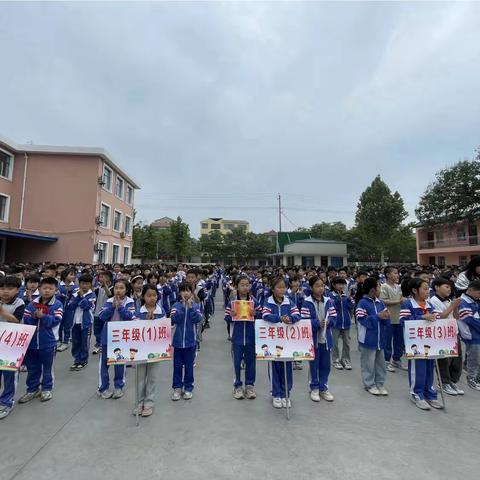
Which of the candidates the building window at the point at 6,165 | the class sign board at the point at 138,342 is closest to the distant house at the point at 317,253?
the building window at the point at 6,165

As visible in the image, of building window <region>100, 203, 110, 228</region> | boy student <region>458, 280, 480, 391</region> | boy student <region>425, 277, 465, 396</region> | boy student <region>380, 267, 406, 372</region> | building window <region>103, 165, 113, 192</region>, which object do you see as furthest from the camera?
building window <region>103, 165, 113, 192</region>

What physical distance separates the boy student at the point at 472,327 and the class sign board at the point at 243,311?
290 cm

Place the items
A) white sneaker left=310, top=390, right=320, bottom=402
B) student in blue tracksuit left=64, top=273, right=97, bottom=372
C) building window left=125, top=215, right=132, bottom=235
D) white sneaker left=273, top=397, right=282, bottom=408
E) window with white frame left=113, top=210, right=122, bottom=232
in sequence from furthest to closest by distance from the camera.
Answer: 1. building window left=125, top=215, right=132, bottom=235
2. window with white frame left=113, top=210, right=122, bottom=232
3. student in blue tracksuit left=64, top=273, right=97, bottom=372
4. white sneaker left=310, top=390, right=320, bottom=402
5. white sneaker left=273, top=397, right=282, bottom=408

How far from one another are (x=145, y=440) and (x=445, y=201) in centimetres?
2664

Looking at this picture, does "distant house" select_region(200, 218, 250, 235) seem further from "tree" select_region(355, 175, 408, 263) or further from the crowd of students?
the crowd of students

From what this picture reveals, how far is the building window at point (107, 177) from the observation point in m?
21.3

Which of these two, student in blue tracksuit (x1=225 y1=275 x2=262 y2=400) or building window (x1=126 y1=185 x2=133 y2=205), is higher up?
building window (x1=126 y1=185 x2=133 y2=205)

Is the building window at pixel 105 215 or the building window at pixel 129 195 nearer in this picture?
the building window at pixel 105 215

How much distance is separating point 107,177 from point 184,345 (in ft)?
68.6

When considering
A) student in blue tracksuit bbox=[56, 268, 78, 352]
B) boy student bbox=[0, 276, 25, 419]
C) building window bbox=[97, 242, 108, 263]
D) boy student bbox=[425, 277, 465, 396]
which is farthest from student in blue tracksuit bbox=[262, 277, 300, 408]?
building window bbox=[97, 242, 108, 263]

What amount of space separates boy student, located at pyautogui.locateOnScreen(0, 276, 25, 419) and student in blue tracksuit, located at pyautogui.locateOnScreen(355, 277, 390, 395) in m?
4.40

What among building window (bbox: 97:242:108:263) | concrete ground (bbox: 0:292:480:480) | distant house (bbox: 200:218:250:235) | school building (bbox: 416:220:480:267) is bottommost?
concrete ground (bbox: 0:292:480:480)

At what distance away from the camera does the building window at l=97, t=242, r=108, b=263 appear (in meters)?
20.8

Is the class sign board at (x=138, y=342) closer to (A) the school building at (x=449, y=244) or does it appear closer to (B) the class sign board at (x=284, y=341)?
(B) the class sign board at (x=284, y=341)
